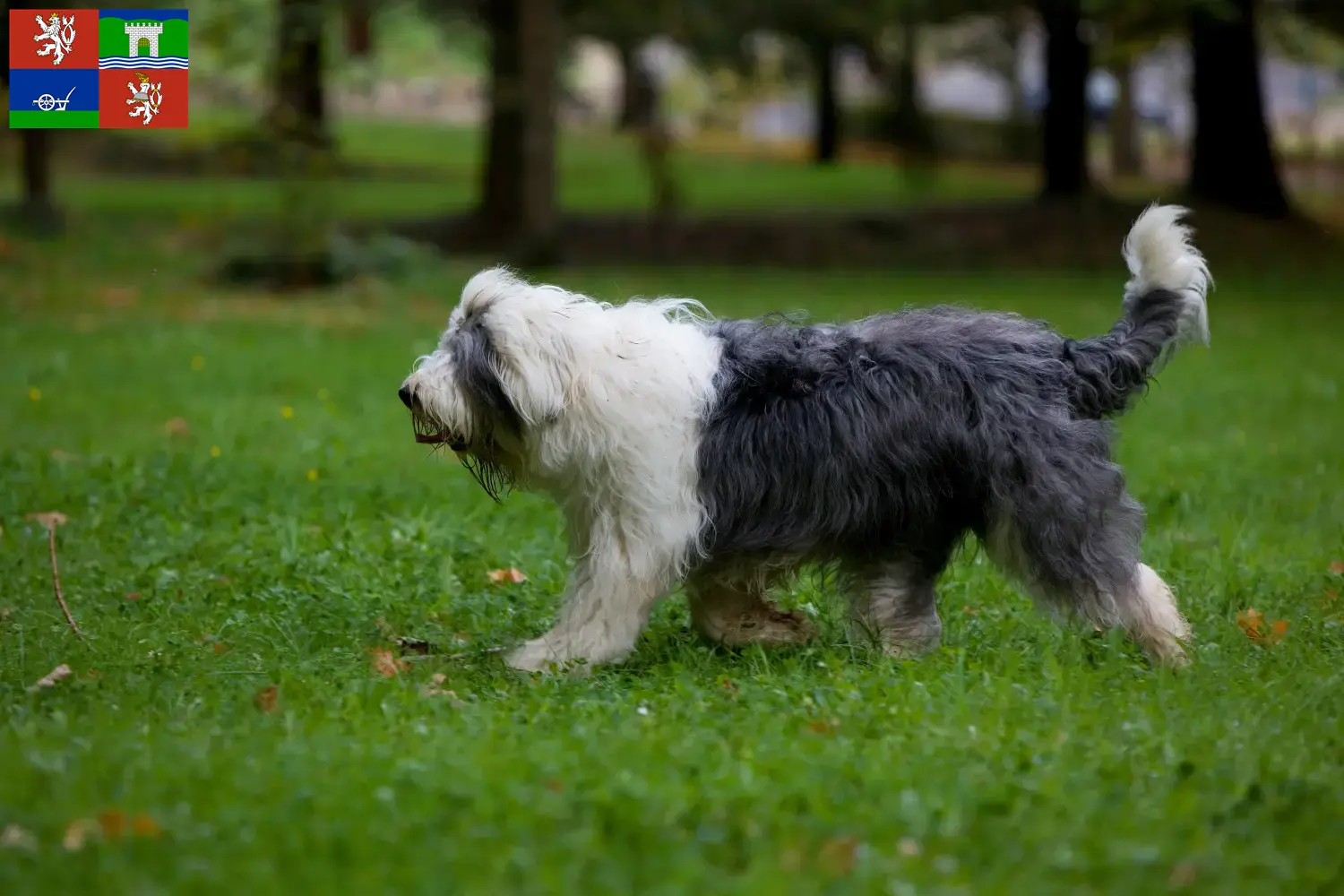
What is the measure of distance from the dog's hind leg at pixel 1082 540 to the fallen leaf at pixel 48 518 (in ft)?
15.3

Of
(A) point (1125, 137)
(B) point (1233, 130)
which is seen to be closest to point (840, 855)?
(B) point (1233, 130)

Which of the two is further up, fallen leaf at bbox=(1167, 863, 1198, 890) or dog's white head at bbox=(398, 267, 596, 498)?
dog's white head at bbox=(398, 267, 596, 498)

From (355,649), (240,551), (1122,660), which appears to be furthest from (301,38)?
(1122,660)

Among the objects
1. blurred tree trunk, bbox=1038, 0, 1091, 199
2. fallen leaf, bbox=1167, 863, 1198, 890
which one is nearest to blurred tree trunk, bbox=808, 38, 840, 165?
blurred tree trunk, bbox=1038, 0, 1091, 199

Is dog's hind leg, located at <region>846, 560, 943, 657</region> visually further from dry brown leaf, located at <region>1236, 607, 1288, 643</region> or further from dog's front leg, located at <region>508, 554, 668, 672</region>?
dry brown leaf, located at <region>1236, 607, 1288, 643</region>

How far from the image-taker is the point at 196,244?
Answer: 2005 centimetres

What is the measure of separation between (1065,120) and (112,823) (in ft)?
74.0

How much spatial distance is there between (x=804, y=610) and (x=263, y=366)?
7390 millimetres

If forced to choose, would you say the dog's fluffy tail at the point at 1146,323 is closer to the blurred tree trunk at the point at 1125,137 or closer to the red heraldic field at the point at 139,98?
the red heraldic field at the point at 139,98

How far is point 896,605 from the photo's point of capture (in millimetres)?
5559

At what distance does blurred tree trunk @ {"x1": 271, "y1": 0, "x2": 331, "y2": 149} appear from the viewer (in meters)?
17.1

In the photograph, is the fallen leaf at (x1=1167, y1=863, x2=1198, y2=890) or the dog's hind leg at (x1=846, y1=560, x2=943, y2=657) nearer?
the fallen leaf at (x1=1167, y1=863, x2=1198, y2=890)

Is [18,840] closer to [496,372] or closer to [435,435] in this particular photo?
[435,435]

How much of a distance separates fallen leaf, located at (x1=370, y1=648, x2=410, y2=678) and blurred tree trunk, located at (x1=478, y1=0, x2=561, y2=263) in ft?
46.3
